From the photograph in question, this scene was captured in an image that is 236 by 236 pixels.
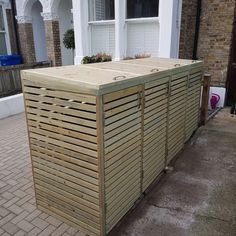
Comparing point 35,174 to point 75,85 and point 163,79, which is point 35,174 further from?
point 163,79

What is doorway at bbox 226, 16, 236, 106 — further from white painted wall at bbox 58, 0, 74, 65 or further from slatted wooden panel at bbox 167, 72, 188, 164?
white painted wall at bbox 58, 0, 74, 65

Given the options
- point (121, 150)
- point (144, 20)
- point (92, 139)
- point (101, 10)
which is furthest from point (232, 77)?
point (92, 139)

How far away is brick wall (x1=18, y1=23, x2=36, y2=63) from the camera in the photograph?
34.3ft

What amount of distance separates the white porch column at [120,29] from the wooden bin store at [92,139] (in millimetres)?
3757

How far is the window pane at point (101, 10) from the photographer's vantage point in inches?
271

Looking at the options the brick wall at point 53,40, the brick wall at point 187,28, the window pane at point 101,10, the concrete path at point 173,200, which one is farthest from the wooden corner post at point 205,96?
the brick wall at point 53,40

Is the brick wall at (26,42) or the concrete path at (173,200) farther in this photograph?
the brick wall at (26,42)

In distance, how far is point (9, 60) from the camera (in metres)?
10.5

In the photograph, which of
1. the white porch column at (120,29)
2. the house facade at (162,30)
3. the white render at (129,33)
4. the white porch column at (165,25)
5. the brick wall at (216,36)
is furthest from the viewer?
the white porch column at (120,29)

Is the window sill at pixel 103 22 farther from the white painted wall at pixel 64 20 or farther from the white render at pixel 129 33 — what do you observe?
the white painted wall at pixel 64 20

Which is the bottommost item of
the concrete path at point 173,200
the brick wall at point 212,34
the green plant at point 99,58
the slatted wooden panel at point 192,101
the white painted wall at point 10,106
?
the concrete path at point 173,200

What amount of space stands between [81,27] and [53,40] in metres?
2.56

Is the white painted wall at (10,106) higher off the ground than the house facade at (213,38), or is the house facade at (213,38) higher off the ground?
the house facade at (213,38)

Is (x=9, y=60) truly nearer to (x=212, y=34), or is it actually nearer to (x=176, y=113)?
(x=212, y=34)
